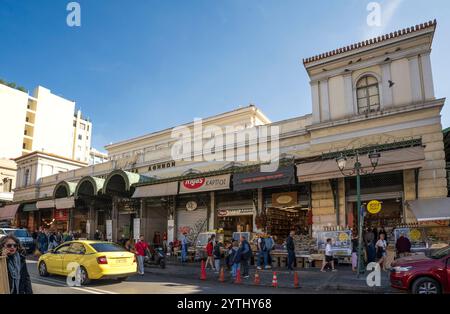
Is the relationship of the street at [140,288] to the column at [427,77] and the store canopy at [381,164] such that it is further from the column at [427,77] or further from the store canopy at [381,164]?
the column at [427,77]

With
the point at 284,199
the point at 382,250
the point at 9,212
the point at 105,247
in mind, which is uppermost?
the point at 284,199

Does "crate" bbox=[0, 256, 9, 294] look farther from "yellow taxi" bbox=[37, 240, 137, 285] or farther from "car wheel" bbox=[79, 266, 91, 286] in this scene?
"car wheel" bbox=[79, 266, 91, 286]

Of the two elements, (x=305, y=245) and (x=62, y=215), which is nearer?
(x=305, y=245)

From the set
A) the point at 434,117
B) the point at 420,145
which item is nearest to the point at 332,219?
the point at 420,145

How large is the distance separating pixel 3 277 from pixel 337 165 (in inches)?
567

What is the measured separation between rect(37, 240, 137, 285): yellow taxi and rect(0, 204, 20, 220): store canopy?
87.6 feet

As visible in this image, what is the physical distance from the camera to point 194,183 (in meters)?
21.8

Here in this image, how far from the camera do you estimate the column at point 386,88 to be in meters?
18.0

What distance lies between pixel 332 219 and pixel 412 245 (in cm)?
376

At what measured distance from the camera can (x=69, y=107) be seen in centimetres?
7231

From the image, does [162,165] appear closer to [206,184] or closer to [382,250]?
[206,184]

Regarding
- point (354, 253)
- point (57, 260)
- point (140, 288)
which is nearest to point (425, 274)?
point (354, 253)

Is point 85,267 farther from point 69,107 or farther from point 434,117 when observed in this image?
point 69,107

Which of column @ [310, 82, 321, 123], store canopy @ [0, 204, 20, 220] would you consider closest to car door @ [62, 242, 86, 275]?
column @ [310, 82, 321, 123]
